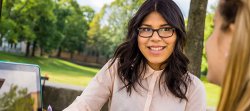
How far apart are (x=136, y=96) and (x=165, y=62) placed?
0.25 metres

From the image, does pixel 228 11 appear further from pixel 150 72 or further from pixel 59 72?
pixel 59 72

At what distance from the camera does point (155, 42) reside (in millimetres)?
2289

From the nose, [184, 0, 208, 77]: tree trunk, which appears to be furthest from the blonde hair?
[184, 0, 208, 77]: tree trunk

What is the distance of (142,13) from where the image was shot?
93.6 inches

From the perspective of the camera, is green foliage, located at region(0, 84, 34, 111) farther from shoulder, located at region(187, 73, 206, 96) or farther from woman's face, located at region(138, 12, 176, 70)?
shoulder, located at region(187, 73, 206, 96)

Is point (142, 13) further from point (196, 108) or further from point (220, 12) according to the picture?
point (220, 12)

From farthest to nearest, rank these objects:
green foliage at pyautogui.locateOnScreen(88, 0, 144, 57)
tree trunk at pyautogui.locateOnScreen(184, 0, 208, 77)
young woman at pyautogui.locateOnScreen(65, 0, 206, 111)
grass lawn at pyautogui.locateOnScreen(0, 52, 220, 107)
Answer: green foliage at pyautogui.locateOnScreen(88, 0, 144, 57)
grass lawn at pyautogui.locateOnScreen(0, 52, 220, 107)
tree trunk at pyautogui.locateOnScreen(184, 0, 208, 77)
young woman at pyautogui.locateOnScreen(65, 0, 206, 111)

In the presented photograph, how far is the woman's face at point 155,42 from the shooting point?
2.30 m

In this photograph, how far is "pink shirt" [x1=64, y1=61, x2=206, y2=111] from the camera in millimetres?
2361

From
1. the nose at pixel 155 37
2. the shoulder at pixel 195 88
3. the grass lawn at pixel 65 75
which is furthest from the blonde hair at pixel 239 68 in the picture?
the grass lawn at pixel 65 75

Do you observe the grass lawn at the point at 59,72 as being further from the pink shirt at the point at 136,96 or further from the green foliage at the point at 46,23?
the pink shirt at the point at 136,96

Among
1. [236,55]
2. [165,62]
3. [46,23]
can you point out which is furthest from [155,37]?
[46,23]

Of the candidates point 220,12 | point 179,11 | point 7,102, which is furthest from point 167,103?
point 220,12

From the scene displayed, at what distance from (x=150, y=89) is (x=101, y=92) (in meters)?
0.27
